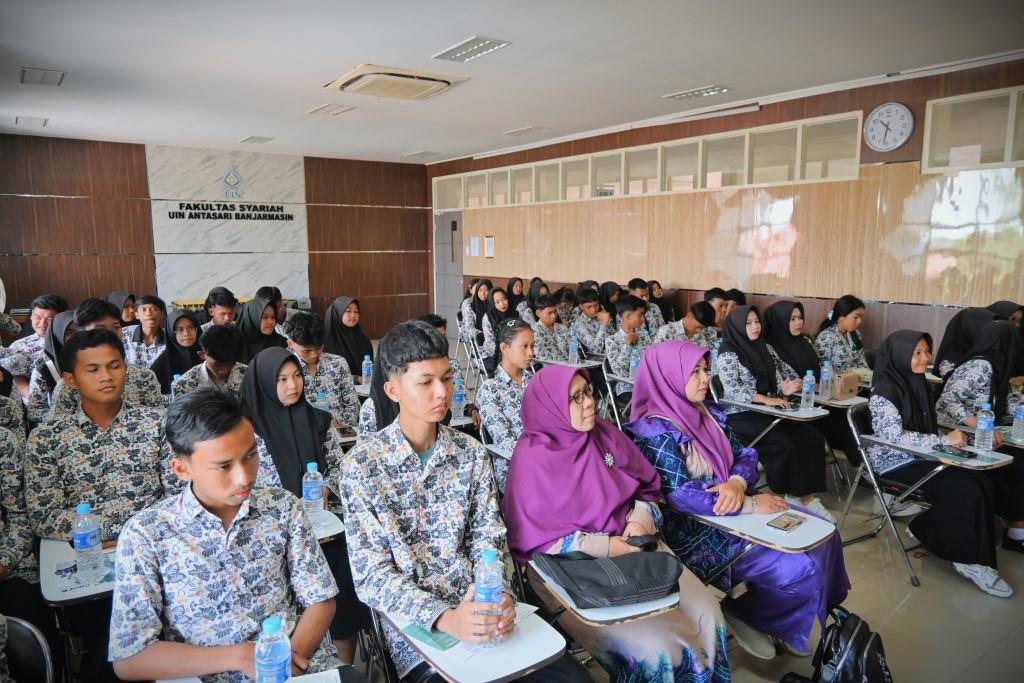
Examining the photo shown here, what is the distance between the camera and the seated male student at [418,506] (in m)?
1.93

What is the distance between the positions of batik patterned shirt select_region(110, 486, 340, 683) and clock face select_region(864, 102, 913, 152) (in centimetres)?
670

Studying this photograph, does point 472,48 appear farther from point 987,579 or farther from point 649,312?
point 987,579

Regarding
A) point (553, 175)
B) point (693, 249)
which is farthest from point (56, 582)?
point (553, 175)

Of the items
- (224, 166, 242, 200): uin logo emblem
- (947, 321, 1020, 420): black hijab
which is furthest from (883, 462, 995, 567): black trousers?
(224, 166, 242, 200): uin logo emblem

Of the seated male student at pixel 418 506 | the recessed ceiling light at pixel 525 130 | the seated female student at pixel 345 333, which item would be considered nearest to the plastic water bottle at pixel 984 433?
the seated male student at pixel 418 506

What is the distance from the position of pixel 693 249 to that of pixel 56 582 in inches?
297

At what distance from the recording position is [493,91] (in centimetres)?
676

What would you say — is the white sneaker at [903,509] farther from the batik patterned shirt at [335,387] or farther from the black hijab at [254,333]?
the black hijab at [254,333]

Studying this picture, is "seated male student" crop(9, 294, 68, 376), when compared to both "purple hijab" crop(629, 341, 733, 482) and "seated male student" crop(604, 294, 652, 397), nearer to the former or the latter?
"purple hijab" crop(629, 341, 733, 482)

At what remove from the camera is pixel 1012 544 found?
13.3 feet

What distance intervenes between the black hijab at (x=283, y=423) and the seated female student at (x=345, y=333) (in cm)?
296

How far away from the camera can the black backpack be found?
2.46m

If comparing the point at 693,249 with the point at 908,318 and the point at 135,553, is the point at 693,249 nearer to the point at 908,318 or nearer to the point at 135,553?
the point at 908,318

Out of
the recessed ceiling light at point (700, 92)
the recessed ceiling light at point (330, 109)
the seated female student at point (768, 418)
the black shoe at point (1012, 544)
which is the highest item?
the recessed ceiling light at point (330, 109)
